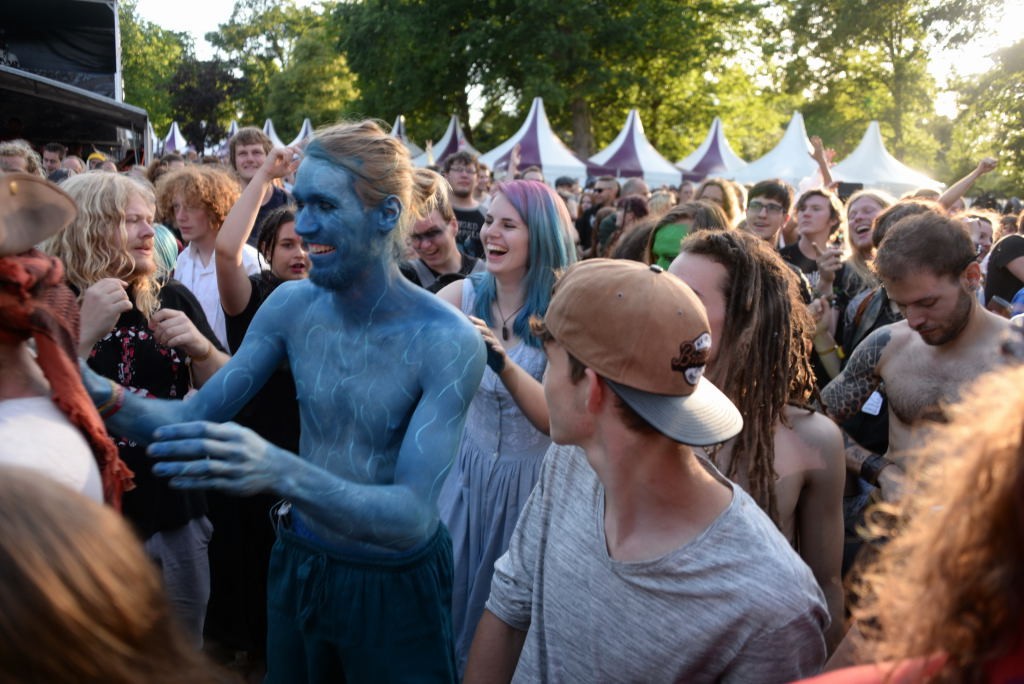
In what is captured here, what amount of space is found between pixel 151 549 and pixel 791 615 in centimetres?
237

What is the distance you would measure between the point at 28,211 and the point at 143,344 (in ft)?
5.53

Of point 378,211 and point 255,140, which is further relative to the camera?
point 255,140

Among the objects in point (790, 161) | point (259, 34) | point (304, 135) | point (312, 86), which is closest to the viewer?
point (304, 135)

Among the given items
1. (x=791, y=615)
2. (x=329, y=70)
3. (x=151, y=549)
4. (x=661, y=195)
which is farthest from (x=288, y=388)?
(x=329, y=70)

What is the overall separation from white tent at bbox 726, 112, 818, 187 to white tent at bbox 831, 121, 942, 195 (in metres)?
0.70

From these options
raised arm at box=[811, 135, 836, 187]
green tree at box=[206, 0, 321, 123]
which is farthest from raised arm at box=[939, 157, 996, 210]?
green tree at box=[206, 0, 321, 123]

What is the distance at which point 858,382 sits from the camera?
3320mm

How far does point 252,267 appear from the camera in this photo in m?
4.65

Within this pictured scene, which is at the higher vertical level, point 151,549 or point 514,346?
point 514,346

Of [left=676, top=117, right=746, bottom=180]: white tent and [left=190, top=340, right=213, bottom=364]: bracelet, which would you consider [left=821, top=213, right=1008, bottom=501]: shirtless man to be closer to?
[left=190, top=340, right=213, bottom=364]: bracelet

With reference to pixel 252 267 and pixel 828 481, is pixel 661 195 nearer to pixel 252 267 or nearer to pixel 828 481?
pixel 252 267

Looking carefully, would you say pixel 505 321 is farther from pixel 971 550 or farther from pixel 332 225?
pixel 971 550

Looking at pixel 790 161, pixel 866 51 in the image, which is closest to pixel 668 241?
pixel 790 161

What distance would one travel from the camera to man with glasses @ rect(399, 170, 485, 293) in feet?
14.6
